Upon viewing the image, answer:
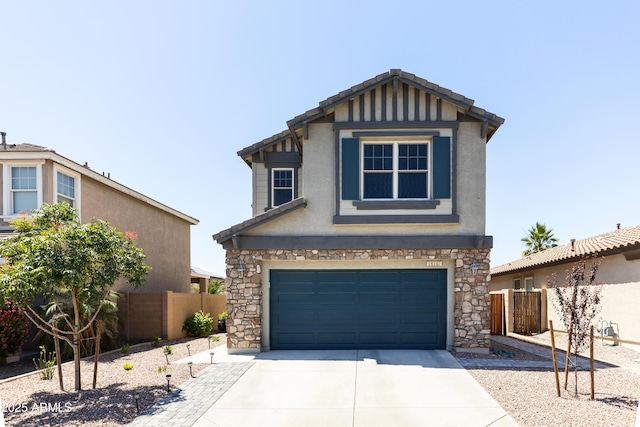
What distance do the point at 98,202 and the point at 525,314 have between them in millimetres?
17232

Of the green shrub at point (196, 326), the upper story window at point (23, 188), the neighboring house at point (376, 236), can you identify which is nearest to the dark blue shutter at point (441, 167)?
the neighboring house at point (376, 236)

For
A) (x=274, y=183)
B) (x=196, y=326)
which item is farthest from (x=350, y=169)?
(x=196, y=326)

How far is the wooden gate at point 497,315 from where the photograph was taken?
16.9 meters

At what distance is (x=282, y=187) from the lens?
15094 mm

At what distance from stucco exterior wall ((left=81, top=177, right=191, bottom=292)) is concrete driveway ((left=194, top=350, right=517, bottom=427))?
9.03m

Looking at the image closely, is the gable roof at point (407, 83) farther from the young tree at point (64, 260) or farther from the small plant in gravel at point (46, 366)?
the small plant in gravel at point (46, 366)

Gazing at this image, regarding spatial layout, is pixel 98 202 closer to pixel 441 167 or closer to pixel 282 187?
pixel 282 187

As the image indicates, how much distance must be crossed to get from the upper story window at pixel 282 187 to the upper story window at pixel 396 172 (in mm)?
3776

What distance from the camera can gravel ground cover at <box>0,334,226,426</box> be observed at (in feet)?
22.8

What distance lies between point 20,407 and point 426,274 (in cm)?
985

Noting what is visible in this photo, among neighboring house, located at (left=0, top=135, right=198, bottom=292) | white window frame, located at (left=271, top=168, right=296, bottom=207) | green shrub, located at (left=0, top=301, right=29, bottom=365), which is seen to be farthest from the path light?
neighboring house, located at (left=0, top=135, right=198, bottom=292)

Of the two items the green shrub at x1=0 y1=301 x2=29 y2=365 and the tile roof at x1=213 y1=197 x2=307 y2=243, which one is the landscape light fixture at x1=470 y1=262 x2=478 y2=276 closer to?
the tile roof at x1=213 y1=197 x2=307 y2=243

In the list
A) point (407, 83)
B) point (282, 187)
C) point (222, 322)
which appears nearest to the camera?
point (407, 83)

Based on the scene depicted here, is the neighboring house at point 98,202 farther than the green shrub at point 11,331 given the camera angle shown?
Yes
